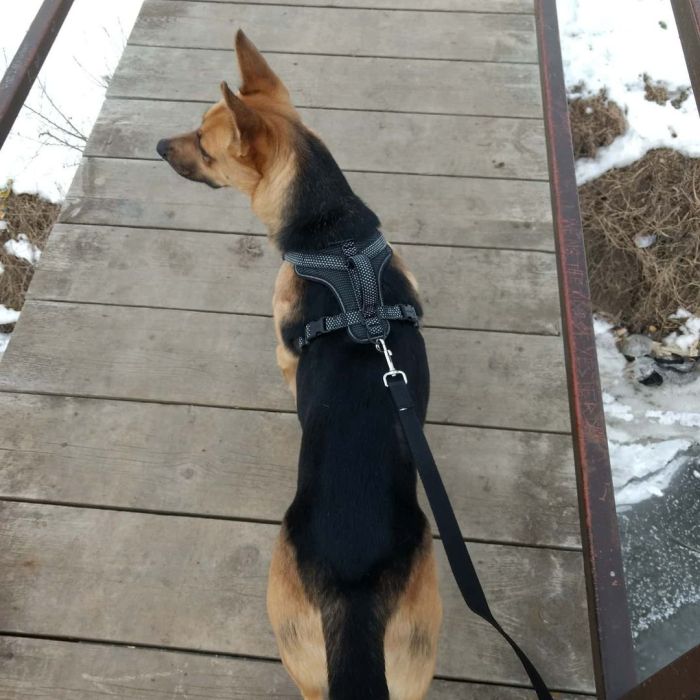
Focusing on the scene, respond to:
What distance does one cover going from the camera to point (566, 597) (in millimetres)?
1948

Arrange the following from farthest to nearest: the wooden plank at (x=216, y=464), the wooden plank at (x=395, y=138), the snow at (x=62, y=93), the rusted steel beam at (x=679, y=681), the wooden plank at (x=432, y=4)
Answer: the snow at (x=62, y=93), the wooden plank at (x=432, y=4), the wooden plank at (x=395, y=138), the wooden plank at (x=216, y=464), the rusted steel beam at (x=679, y=681)

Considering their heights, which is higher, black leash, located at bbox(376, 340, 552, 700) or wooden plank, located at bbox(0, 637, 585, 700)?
black leash, located at bbox(376, 340, 552, 700)

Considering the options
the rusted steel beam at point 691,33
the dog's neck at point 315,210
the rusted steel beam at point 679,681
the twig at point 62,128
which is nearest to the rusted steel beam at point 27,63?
the twig at point 62,128

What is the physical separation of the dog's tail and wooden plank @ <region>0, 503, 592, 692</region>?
597mm

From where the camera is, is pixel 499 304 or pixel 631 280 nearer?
pixel 499 304

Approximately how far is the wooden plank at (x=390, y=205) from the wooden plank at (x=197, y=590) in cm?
131

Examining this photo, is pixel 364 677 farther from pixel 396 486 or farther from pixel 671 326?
pixel 671 326

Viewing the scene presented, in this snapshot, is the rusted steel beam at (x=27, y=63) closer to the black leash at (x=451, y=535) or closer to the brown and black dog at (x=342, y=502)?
the brown and black dog at (x=342, y=502)

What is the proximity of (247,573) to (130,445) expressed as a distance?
0.66m

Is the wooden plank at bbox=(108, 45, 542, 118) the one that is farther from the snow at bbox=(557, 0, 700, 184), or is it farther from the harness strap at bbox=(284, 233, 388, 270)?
the harness strap at bbox=(284, 233, 388, 270)

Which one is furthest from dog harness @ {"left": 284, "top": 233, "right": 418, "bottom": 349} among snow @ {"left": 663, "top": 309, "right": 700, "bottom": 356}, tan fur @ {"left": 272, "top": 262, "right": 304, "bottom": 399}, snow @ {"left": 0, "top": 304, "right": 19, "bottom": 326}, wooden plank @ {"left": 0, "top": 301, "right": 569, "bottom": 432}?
snow @ {"left": 0, "top": 304, "right": 19, "bottom": 326}

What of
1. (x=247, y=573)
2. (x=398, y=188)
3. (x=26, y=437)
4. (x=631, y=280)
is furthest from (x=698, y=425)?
(x=26, y=437)

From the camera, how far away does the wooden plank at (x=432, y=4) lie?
11.0 ft

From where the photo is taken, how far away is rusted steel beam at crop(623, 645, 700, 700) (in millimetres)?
1064
